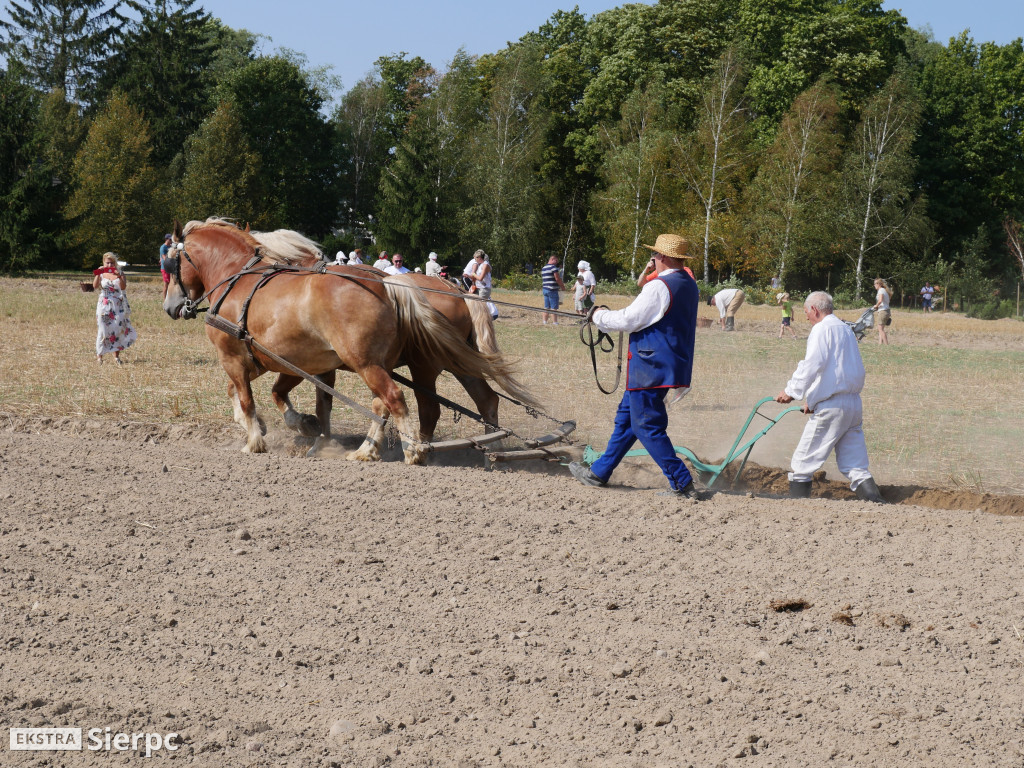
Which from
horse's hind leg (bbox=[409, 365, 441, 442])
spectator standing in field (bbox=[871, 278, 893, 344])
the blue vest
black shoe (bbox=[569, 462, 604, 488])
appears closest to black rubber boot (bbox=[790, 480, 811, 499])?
the blue vest

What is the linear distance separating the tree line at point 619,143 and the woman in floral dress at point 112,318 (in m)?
25.5

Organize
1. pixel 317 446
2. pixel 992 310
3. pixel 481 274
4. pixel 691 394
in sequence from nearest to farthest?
pixel 317 446, pixel 691 394, pixel 481 274, pixel 992 310

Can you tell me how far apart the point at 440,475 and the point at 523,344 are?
11.8 meters

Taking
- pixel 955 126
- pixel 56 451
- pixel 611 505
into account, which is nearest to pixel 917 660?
pixel 611 505

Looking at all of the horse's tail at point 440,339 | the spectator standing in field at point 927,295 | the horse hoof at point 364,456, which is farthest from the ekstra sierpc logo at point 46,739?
the spectator standing in field at point 927,295

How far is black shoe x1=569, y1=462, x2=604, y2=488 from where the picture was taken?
6.82 metres

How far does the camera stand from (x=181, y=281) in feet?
28.6

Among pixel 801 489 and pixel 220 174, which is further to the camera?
pixel 220 174

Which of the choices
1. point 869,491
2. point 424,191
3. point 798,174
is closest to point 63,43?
point 424,191

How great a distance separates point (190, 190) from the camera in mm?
44812

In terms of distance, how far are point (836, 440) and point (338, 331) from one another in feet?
12.6

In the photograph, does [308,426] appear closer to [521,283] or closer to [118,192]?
[521,283]

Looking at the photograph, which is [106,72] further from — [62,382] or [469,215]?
[62,382]

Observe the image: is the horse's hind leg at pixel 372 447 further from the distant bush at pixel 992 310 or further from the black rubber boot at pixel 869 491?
the distant bush at pixel 992 310
